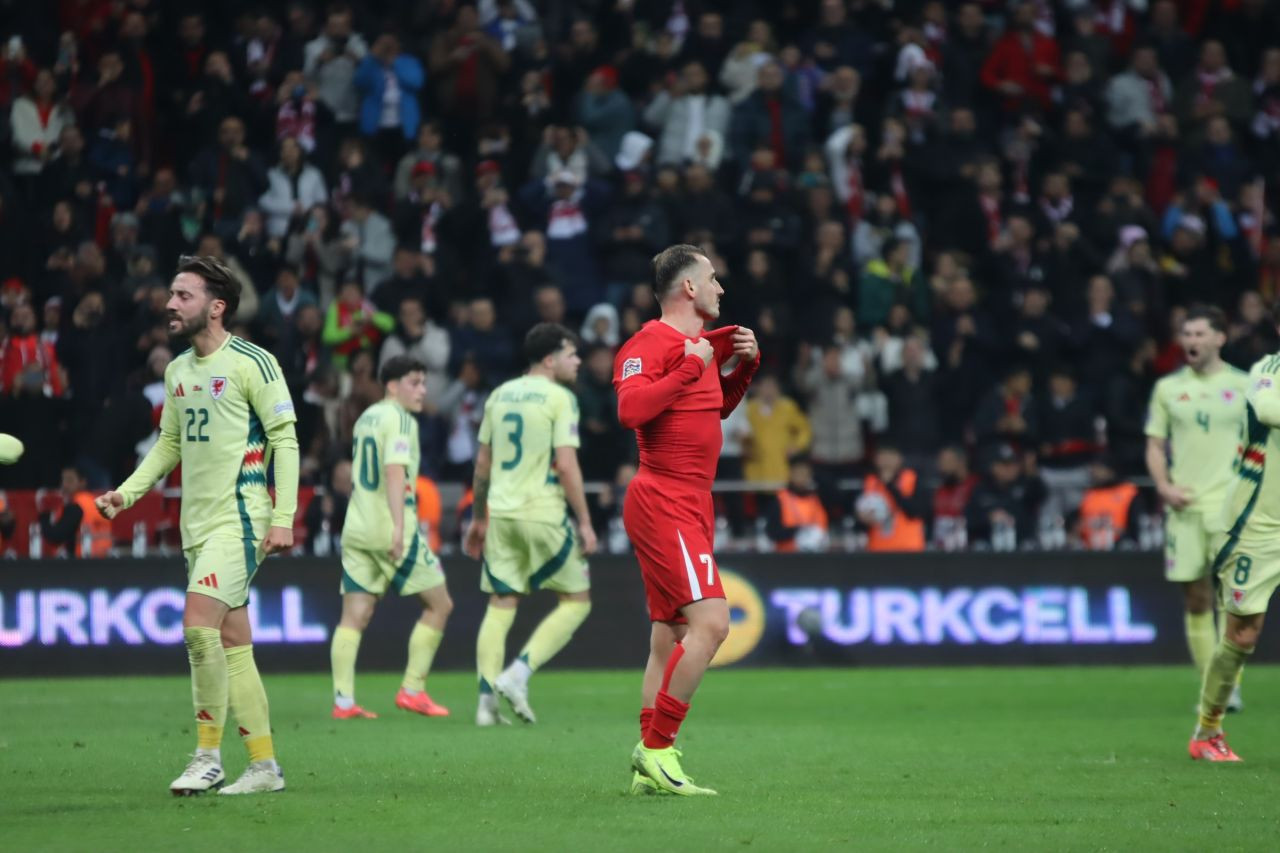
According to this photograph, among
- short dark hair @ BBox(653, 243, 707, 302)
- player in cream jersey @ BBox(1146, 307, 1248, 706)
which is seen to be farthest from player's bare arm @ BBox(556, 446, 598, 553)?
short dark hair @ BBox(653, 243, 707, 302)

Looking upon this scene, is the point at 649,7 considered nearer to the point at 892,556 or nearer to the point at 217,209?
the point at 217,209

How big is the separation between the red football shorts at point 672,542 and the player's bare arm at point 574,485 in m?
3.89

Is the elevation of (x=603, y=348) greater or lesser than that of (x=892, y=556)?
greater

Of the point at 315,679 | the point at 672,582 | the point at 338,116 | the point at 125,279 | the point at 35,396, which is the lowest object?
the point at 315,679

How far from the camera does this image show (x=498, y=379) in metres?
19.4

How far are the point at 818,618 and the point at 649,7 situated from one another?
31.0 ft

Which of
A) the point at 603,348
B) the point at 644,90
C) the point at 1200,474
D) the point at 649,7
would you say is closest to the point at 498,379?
the point at 603,348

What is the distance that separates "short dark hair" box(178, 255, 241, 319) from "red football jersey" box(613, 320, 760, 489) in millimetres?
1781

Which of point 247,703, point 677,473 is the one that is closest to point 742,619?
point 677,473

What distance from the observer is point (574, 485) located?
12.5 metres

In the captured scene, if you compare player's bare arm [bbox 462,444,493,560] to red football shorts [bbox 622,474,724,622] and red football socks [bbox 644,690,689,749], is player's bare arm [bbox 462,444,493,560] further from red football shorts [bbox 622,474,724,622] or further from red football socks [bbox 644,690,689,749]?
red football socks [bbox 644,690,689,749]

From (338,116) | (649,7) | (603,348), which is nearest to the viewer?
(603,348)

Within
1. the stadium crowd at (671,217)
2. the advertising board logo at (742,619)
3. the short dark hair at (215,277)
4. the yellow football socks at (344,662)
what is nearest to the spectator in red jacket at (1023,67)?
the stadium crowd at (671,217)

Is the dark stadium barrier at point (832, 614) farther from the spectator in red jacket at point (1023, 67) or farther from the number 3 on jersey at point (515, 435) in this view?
the spectator in red jacket at point (1023, 67)
